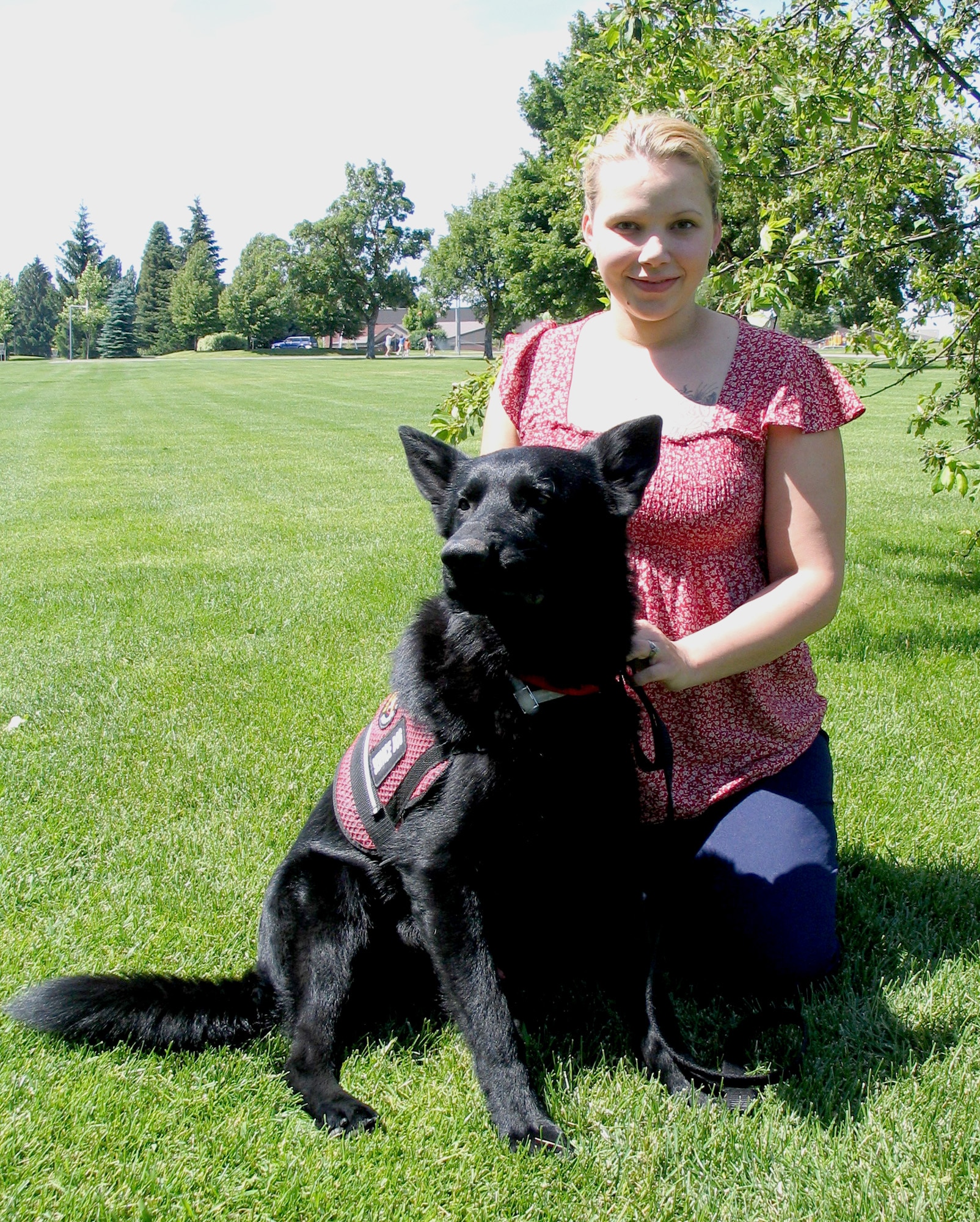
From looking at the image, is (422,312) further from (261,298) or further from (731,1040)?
(731,1040)

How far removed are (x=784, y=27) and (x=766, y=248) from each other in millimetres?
1908

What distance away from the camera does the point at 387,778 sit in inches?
90.3

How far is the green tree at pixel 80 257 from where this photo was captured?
9362cm

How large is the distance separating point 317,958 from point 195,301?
256ft

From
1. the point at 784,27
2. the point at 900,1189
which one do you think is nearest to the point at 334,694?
the point at 900,1189

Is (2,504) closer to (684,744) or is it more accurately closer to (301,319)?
(684,744)

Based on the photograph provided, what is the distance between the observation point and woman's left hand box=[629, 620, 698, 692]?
227cm

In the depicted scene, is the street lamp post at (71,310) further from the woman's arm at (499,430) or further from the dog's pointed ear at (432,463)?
the dog's pointed ear at (432,463)

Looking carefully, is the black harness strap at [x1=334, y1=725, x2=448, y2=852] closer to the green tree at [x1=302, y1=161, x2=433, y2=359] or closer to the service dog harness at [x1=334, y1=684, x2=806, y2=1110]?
→ the service dog harness at [x1=334, y1=684, x2=806, y2=1110]

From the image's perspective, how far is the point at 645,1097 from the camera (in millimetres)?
2053

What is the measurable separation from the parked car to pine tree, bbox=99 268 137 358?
11832mm

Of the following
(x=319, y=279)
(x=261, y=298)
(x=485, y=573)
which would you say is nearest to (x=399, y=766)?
(x=485, y=573)

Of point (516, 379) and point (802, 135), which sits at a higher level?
point (802, 135)

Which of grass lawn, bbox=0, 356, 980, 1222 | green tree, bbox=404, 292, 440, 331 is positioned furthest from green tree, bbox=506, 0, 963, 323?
green tree, bbox=404, 292, 440, 331
